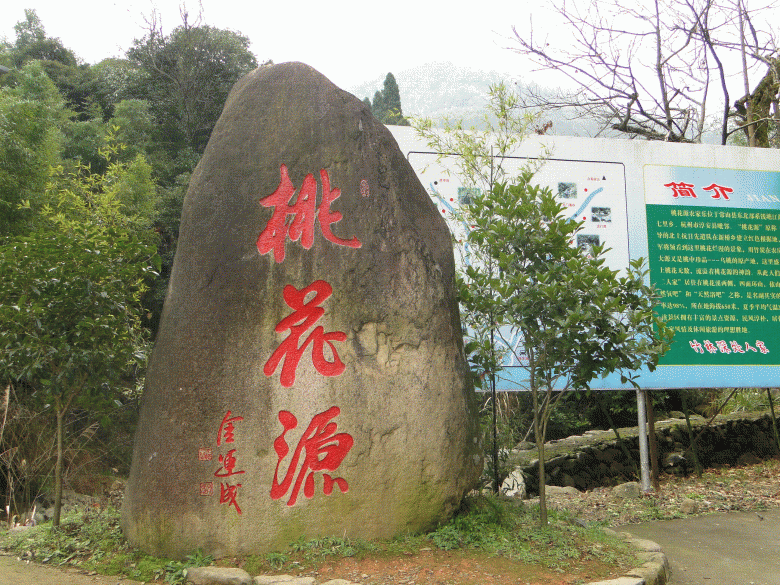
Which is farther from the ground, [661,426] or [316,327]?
[316,327]

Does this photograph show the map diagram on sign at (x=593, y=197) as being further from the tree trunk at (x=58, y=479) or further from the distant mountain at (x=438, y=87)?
the distant mountain at (x=438, y=87)

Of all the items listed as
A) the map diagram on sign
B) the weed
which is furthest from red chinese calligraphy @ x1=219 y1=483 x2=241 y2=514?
the map diagram on sign

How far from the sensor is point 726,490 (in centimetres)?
657

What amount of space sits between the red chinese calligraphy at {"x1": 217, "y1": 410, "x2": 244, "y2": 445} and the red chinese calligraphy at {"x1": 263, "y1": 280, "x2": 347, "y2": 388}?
1.04 ft

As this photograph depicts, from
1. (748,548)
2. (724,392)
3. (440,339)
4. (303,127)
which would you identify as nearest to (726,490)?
(748,548)

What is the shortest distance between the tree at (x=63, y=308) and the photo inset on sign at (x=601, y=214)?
167 inches

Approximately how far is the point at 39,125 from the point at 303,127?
5.99 meters

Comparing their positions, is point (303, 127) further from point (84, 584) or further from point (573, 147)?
point (573, 147)

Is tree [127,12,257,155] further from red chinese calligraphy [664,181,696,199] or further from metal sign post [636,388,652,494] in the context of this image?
metal sign post [636,388,652,494]

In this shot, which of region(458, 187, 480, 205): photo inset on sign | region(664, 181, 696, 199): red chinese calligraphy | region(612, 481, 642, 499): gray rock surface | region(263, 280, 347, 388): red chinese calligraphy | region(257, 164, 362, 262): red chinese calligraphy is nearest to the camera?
region(263, 280, 347, 388): red chinese calligraphy

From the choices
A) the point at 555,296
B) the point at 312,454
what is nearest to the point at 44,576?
the point at 312,454

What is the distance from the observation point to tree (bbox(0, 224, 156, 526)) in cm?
403

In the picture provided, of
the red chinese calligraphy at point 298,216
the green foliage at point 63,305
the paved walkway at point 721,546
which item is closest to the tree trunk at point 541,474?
the paved walkway at point 721,546

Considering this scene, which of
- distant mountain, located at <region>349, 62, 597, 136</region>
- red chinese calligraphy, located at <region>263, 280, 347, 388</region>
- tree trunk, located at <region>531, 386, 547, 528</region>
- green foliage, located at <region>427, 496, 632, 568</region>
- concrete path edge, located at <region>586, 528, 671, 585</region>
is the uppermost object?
distant mountain, located at <region>349, 62, 597, 136</region>
